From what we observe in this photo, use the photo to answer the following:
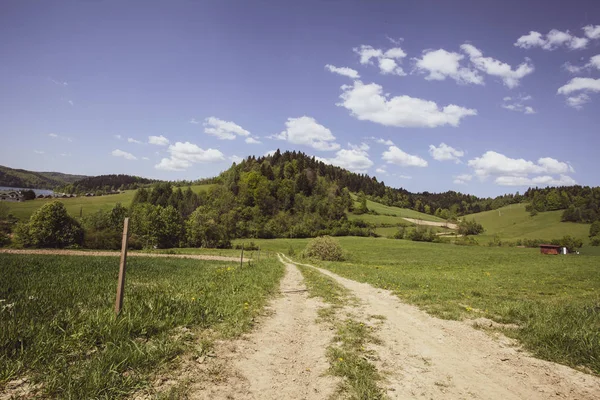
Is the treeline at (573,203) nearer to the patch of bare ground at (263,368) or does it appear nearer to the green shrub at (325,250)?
the green shrub at (325,250)

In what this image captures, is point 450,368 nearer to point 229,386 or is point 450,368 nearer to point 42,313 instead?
point 229,386

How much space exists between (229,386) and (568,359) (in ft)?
25.0

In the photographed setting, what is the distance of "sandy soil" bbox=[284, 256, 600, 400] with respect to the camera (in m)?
5.39

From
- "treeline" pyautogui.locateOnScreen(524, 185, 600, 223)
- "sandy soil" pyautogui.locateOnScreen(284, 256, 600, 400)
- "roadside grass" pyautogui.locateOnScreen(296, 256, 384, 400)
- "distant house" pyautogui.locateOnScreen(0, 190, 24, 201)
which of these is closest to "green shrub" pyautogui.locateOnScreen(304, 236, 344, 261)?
"roadside grass" pyautogui.locateOnScreen(296, 256, 384, 400)

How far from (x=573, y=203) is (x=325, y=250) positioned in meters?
146

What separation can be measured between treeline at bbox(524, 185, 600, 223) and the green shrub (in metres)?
121

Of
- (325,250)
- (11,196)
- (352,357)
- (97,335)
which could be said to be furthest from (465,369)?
(11,196)

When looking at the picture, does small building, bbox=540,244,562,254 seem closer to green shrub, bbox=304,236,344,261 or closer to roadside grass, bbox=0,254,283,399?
green shrub, bbox=304,236,344,261

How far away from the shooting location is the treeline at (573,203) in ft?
384

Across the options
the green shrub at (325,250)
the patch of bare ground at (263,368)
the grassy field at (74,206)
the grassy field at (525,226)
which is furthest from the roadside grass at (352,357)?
the grassy field at (74,206)

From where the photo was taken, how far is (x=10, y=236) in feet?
198

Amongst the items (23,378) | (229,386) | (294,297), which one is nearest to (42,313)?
(23,378)

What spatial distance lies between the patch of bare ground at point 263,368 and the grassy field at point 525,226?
114 meters

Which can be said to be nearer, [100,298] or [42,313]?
[42,313]
